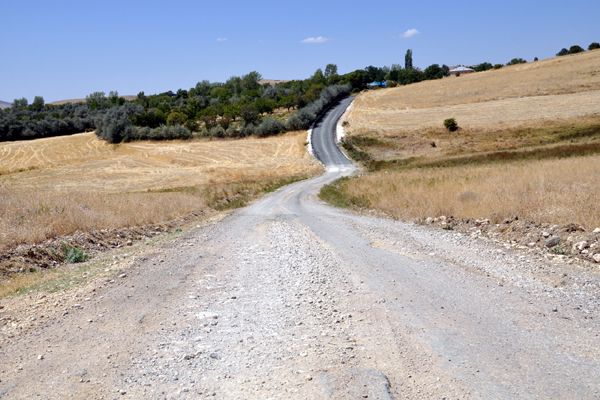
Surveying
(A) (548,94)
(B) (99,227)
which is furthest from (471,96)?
(B) (99,227)

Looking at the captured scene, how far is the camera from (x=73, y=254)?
11.8 m

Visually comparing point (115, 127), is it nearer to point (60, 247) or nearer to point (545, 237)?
point (60, 247)

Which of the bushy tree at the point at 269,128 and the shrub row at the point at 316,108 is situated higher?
the shrub row at the point at 316,108

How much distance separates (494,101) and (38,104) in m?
151

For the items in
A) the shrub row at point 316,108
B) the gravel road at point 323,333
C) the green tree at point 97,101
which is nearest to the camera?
the gravel road at point 323,333

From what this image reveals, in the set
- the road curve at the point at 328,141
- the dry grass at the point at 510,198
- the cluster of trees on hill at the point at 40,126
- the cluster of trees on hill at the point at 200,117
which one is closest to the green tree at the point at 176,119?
the cluster of trees on hill at the point at 200,117

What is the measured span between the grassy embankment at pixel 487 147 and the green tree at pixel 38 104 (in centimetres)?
11410

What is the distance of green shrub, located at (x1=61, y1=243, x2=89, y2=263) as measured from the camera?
11641mm

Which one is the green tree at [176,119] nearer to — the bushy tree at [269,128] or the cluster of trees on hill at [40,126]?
the bushy tree at [269,128]

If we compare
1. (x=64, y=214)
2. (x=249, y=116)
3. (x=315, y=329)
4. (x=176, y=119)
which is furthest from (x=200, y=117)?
(x=315, y=329)

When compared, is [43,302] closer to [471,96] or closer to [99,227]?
[99,227]

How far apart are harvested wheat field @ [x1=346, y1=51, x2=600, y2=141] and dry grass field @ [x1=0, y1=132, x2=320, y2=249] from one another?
16111 millimetres

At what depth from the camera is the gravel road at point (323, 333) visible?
4.80 m

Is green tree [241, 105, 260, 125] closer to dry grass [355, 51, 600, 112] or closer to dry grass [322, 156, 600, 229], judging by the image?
dry grass [355, 51, 600, 112]
